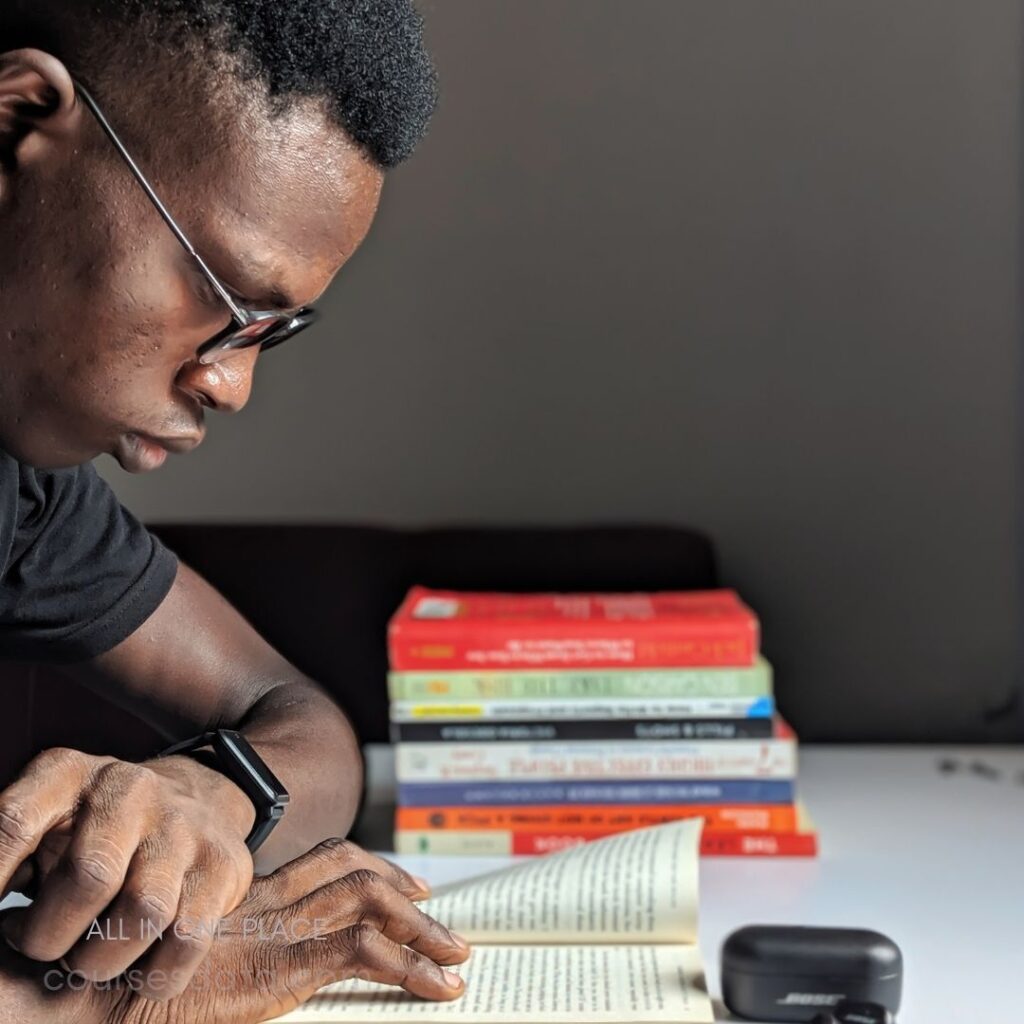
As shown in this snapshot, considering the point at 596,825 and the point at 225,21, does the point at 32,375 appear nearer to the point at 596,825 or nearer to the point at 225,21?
the point at 225,21

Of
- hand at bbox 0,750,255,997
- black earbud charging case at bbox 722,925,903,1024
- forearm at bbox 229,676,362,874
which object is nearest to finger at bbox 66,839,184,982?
hand at bbox 0,750,255,997

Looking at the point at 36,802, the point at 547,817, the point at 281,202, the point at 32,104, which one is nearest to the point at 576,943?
the point at 547,817

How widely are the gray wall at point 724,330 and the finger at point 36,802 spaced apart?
1112mm

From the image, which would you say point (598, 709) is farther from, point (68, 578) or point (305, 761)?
point (68, 578)

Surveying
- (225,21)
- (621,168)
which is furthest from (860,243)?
(225,21)

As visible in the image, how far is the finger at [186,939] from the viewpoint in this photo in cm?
78

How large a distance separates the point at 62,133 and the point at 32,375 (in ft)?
0.51

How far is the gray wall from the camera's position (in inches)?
70.9

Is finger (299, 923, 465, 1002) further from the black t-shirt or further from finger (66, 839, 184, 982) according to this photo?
the black t-shirt

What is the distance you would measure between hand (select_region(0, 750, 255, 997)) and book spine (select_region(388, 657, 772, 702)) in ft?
1.87

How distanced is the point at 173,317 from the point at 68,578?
37 cm

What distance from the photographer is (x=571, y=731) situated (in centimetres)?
138

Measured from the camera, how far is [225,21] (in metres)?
0.81

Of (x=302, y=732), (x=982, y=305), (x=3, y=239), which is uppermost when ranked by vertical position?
(x=3, y=239)
